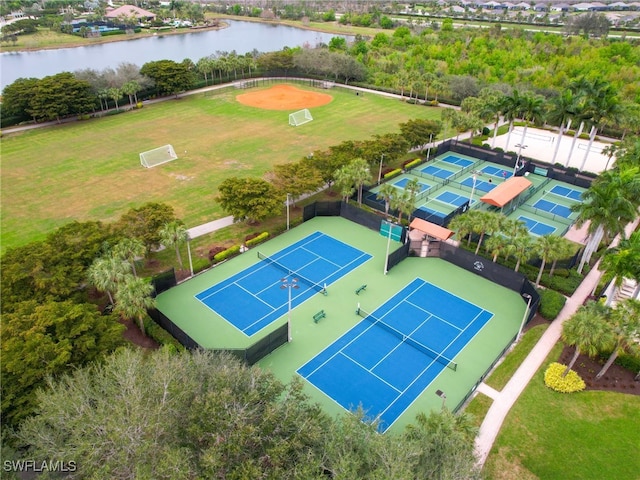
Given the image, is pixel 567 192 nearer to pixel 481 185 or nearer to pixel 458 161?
pixel 481 185

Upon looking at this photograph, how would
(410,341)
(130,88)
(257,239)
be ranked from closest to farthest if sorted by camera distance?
(410,341)
(257,239)
(130,88)

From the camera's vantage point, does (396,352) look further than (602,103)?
No

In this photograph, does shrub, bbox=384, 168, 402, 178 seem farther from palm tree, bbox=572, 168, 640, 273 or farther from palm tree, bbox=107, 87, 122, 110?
palm tree, bbox=107, 87, 122, 110

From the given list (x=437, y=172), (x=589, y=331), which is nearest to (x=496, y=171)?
(x=437, y=172)

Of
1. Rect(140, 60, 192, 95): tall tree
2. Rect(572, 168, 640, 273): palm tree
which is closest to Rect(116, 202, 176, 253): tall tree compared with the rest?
Rect(572, 168, 640, 273): palm tree

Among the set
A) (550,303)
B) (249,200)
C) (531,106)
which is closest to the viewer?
(550,303)

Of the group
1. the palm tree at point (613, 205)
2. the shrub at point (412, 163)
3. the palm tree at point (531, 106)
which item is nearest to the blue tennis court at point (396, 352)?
the palm tree at point (613, 205)

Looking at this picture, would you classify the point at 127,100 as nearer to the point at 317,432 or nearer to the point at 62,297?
the point at 62,297
